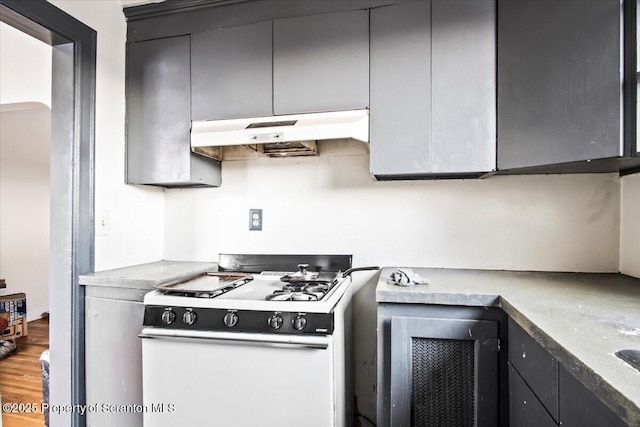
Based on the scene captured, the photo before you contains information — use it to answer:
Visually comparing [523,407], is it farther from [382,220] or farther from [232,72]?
[232,72]

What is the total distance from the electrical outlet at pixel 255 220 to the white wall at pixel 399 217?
0.11 feet

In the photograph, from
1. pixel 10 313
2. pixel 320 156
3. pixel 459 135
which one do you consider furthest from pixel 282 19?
pixel 10 313

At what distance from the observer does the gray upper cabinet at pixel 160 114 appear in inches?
70.4

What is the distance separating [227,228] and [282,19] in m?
1.23

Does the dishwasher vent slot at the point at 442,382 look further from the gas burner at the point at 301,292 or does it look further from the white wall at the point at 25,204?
the white wall at the point at 25,204

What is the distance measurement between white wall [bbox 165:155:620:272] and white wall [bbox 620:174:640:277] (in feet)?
0.12

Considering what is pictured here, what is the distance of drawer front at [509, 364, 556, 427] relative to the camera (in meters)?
0.89

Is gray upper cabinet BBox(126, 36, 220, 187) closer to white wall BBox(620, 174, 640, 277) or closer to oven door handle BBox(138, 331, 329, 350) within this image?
oven door handle BBox(138, 331, 329, 350)

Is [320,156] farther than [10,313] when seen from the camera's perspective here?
No

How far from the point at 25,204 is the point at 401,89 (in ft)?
14.8

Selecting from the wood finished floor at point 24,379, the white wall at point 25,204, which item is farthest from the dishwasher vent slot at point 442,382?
the white wall at point 25,204

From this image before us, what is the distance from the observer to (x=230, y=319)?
4.09 ft

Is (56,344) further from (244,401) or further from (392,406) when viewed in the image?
(392,406)

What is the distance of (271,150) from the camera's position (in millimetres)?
1935
